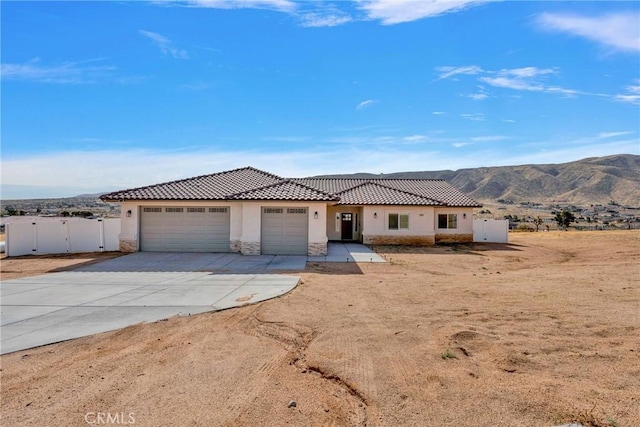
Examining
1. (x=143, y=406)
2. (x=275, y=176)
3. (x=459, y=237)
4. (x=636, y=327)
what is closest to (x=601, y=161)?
(x=459, y=237)

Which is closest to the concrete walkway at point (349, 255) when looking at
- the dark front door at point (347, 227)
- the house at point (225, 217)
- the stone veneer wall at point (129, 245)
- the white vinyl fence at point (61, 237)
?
the house at point (225, 217)

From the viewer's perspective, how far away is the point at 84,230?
21422 mm

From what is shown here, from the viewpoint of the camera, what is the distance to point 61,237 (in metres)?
21.1

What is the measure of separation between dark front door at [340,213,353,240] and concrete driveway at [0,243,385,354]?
9.92m

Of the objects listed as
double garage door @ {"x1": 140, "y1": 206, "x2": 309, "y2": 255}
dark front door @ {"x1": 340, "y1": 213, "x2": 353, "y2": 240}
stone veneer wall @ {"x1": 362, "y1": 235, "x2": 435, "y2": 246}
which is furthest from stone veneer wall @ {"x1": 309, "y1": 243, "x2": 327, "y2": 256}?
dark front door @ {"x1": 340, "y1": 213, "x2": 353, "y2": 240}

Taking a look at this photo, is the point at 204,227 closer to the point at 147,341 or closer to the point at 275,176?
the point at 275,176

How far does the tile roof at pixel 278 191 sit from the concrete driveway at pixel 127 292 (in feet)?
11.0

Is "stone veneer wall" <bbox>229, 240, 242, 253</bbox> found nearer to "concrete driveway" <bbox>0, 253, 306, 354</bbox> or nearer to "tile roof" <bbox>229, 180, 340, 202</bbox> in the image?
"tile roof" <bbox>229, 180, 340, 202</bbox>

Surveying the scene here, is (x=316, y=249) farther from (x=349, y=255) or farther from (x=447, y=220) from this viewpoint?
(x=447, y=220)

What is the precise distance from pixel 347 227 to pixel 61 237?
55.8ft

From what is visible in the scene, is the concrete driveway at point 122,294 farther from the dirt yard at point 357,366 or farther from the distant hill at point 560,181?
the distant hill at point 560,181

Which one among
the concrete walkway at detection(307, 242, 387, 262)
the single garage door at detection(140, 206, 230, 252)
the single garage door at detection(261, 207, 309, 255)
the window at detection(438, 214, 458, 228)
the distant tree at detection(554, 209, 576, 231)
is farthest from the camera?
the distant tree at detection(554, 209, 576, 231)

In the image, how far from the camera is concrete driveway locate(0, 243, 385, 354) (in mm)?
7969

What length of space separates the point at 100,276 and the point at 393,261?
1196 centimetres
